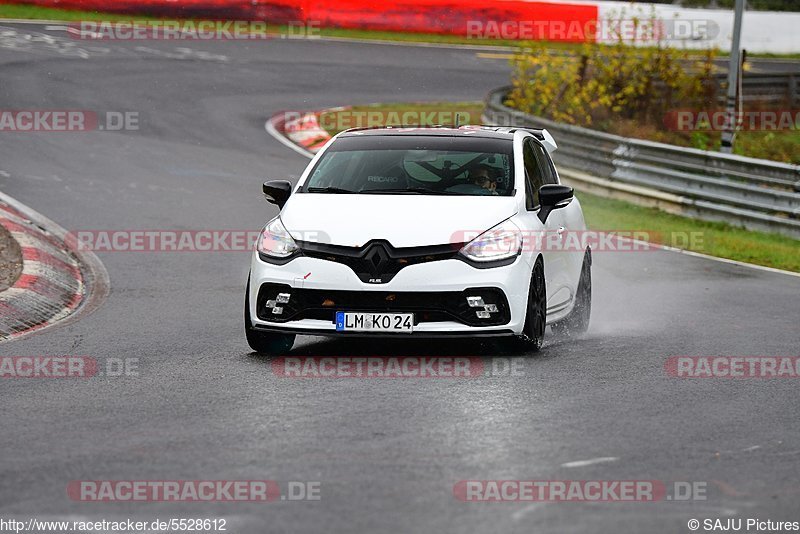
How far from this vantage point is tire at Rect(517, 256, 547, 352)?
9742 millimetres

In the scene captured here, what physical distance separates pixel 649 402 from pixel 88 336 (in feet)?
15.5

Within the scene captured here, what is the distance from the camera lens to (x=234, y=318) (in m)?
12.0

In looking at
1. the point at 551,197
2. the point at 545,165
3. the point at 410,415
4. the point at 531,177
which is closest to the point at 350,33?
the point at 545,165

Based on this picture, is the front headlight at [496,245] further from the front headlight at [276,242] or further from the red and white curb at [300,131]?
the red and white curb at [300,131]

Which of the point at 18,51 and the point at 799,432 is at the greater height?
the point at 799,432

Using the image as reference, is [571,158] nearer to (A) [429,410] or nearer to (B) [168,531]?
(A) [429,410]

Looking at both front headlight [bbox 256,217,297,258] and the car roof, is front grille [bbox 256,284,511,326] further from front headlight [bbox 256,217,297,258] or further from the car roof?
the car roof

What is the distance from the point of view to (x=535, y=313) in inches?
389

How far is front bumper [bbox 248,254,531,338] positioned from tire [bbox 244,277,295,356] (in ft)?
0.94

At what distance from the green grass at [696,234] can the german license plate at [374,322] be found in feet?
29.3

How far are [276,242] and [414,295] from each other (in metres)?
1.12

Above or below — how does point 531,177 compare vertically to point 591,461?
above

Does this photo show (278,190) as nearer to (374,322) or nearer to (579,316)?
(374,322)

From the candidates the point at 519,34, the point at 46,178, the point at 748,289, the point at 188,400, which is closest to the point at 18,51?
the point at 46,178
